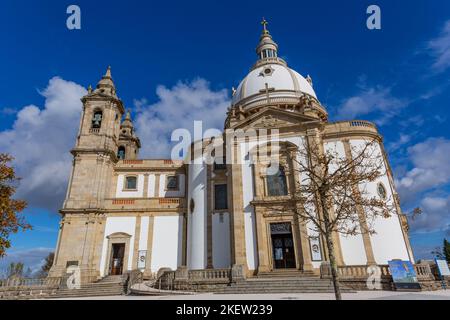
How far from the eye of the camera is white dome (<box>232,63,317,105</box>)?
31.1 meters

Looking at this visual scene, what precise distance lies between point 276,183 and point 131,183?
16.0 metres

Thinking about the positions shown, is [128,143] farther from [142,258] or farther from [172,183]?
[142,258]

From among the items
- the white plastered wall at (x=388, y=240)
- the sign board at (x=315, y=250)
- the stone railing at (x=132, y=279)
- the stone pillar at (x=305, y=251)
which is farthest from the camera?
the stone railing at (x=132, y=279)

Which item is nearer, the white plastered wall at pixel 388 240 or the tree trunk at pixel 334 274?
the tree trunk at pixel 334 274

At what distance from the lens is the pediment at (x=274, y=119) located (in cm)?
2231

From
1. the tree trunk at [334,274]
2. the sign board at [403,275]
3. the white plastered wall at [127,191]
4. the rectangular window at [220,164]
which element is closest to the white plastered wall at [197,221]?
the rectangular window at [220,164]

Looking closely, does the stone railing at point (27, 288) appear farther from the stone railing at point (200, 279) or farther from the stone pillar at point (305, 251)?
the stone pillar at point (305, 251)

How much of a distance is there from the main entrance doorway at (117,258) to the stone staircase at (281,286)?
1280cm

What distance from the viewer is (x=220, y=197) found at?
2406cm

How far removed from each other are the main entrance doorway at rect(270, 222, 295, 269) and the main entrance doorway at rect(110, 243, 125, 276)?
14126mm

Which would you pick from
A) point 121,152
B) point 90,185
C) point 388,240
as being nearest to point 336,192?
point 388,240
